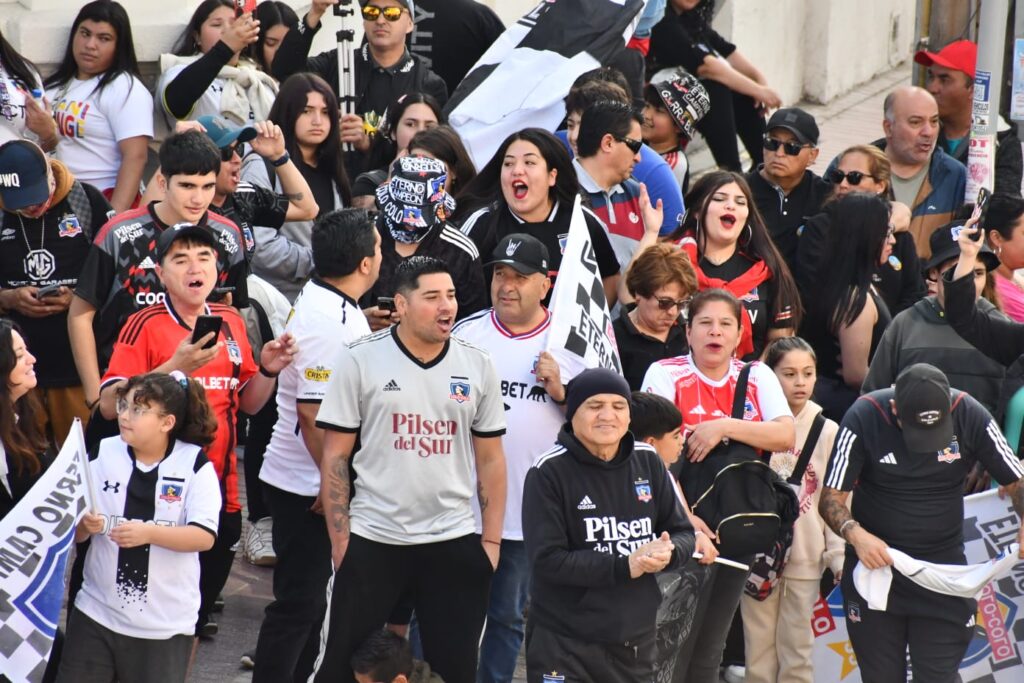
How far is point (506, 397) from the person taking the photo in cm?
645

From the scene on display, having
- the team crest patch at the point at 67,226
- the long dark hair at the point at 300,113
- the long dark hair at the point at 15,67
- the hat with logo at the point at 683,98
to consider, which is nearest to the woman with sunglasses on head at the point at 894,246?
the hat with logo at the point at 683,98

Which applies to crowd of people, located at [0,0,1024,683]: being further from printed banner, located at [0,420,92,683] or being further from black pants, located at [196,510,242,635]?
printed banner, located at [0,420,92,683]

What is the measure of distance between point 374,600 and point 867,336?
323 centimetres

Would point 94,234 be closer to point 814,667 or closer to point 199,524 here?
point 199,524

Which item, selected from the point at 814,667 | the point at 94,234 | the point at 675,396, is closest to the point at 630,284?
the point at 675,396

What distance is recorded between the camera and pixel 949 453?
657cm

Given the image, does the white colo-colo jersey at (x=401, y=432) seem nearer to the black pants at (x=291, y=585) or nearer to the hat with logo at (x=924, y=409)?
the black pants at (x=291, y=585)

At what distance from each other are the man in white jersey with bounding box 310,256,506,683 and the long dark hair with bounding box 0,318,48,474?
1089 millimetres

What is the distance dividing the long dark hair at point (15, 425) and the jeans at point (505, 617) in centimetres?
187

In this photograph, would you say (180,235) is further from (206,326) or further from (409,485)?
(409,485)

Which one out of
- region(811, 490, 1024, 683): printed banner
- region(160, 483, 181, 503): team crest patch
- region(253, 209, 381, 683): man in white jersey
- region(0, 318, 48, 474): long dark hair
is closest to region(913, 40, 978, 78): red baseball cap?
region(811, 490, 1024, 683): printed banner

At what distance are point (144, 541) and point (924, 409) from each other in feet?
10.2

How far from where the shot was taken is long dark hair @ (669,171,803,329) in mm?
7520

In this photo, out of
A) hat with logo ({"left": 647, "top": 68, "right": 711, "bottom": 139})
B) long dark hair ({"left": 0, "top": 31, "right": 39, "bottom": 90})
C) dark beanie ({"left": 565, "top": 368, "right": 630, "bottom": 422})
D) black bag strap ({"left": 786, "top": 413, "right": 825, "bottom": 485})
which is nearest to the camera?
dark beanie ({"left": 565, "top": 368, "right": 630, "bottom": 422})
